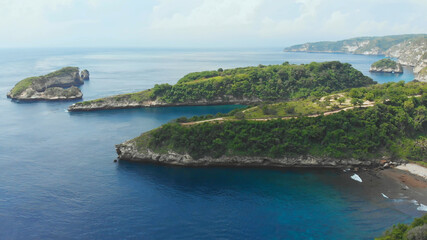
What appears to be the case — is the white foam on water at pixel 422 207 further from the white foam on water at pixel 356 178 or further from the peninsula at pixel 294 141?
the peninsula at pixel 294 141

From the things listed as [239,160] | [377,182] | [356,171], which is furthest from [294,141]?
[377,182]

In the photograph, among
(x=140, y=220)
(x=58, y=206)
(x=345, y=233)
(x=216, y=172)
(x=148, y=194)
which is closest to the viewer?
(x=345, y=233)

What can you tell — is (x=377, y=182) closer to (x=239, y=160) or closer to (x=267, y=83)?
(x=239, y=160)

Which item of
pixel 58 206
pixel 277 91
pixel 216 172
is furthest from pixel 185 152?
pixel 277 91

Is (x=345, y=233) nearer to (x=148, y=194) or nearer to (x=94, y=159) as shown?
(x=148, y=194)

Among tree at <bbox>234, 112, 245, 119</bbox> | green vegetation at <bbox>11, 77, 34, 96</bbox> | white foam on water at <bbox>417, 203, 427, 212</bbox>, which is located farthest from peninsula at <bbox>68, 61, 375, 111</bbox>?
white foam on water at <bbox>417, 203, 427, 212</bbox>

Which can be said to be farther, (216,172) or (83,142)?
(83,142)
